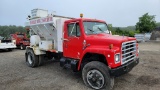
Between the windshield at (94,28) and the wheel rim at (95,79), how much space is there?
4.62ft

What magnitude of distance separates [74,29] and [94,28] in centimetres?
75

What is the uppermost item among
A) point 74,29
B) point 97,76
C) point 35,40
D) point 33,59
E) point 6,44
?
point 74,29

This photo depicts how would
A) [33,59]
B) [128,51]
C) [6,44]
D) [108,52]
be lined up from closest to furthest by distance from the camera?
[108,52] → [128,51] → [33,59] → [6,44]

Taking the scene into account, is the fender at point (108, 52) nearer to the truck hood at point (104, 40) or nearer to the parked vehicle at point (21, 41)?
the truck hood at point (104, 40)

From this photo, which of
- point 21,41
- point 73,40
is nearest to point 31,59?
point 73,40

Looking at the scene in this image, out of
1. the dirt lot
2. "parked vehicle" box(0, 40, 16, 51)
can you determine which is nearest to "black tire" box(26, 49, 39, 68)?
the dirt lot

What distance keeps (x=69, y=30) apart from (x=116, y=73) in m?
2.46

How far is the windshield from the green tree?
39.8 m

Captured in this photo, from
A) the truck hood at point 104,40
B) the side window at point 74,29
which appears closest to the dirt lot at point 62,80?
the truck hood at point 104,40

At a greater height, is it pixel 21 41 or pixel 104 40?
pixel 104 40

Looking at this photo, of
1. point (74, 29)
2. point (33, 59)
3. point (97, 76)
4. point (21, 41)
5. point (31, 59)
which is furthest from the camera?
point (21, 41)

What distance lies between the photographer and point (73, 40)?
18.7 feet

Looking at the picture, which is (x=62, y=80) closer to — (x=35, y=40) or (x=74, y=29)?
(x=74, y=29)

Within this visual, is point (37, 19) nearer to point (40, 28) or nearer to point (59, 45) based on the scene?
→ point (40, 28)
